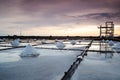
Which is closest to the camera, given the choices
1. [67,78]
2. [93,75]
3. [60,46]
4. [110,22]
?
[67,78]

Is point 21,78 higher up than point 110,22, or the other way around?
point 110,22

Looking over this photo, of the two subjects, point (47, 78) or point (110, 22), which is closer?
point (47, 78)

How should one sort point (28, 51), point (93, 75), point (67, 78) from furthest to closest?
1. point (28, 51)
2. point (93, 75)
3. point (67, 78)

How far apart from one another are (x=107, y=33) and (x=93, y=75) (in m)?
33.6

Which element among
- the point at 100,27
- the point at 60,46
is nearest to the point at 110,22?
the point at 100,27

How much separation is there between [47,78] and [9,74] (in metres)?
1.16

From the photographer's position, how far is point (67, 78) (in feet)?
16.2

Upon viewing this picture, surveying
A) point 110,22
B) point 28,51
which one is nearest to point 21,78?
point 28,51

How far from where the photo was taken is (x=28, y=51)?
9.87 m

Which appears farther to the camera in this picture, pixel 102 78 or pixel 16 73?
pixel 16 73

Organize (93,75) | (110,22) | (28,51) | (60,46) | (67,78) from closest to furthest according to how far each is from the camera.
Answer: (67,78), (93,75), (28,51), (60,46), (110,22)

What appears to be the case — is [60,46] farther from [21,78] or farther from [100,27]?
[100,27]

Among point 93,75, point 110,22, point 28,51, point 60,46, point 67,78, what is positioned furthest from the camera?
point 110,22

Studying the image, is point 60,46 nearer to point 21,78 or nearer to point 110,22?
point 21,78
